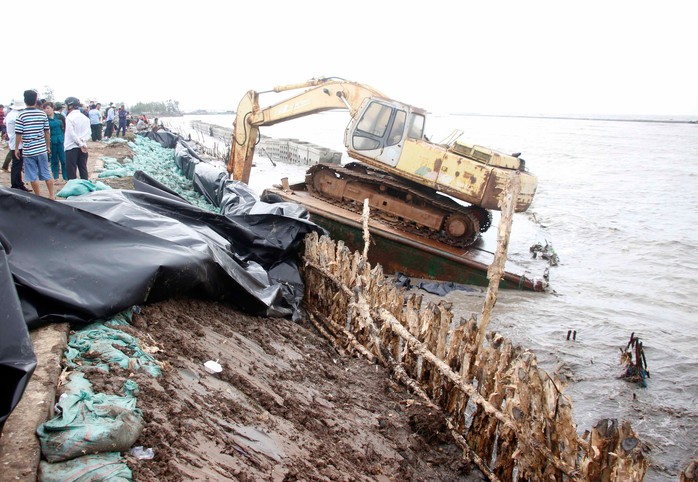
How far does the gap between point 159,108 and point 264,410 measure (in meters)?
94.3

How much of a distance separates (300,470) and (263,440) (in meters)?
0.31

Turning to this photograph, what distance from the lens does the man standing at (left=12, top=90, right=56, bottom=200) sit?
6.61 metres

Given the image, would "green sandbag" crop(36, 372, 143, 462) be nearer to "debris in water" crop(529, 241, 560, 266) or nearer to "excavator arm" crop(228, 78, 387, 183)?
"excavator arm" crop(228, 78, 387, 183)

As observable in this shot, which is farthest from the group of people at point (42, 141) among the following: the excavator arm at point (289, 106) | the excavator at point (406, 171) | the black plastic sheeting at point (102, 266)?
the excavator at point (406, 171)

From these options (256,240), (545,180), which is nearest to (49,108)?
(256,240)

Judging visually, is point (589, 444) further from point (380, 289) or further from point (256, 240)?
point (256, 240)

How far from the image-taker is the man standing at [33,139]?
661 cm

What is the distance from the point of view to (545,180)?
99.9 feet

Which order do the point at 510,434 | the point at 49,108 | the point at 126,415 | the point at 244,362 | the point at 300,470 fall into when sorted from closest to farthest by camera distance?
1. the point at 126,415
2. the point at 300,470
3. the point at 510,434
4. the point at 244,362
5. the point at 49,108

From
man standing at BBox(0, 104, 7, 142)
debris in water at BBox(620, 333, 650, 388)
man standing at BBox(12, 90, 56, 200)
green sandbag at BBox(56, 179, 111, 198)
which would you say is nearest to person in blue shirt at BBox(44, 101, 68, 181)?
man standing at BBox(12, 90, 56, 200)

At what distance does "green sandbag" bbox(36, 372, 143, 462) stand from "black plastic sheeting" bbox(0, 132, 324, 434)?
25 cm

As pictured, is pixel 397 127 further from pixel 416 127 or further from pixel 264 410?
pixel 264 410

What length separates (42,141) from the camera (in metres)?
6.77

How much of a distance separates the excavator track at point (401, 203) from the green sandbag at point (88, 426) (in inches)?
298
